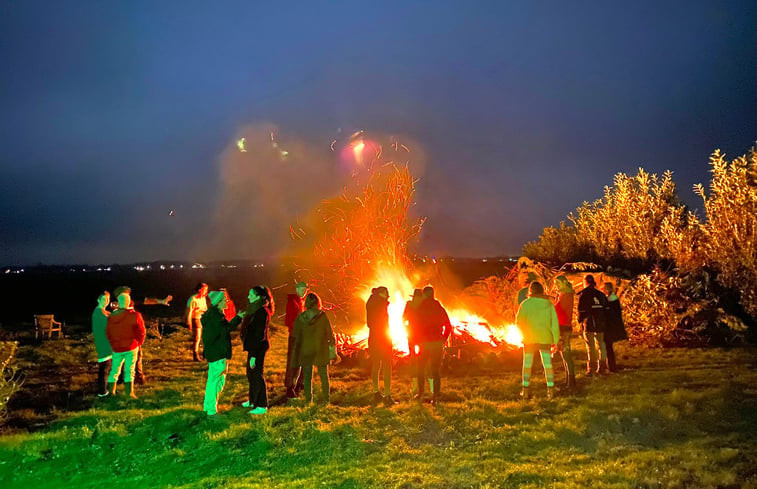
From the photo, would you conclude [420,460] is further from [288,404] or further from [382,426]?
[288,404]

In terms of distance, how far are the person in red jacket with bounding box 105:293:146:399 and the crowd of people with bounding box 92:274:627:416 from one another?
0.02m

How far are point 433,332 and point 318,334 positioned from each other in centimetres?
240

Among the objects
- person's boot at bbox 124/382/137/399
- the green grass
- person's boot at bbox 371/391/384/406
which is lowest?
the green grass

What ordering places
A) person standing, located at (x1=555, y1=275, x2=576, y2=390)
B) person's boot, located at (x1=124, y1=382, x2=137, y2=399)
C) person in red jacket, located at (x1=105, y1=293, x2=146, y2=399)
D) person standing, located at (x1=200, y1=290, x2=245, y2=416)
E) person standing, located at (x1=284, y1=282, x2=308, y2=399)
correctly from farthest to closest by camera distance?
person's boot, located at (x1=124, y1=382, x2=137, y2=399), person standing, located at (x1=284, y1=282, x2=308, y2=399), person standing, located at (x1=555, y1=275, x2=576, y2=390), person in red jacket, located at (x1=105, y1=293, x2=146, y2=399), person standing, located at (x1=200, y1=290, x2=245, y2=416)

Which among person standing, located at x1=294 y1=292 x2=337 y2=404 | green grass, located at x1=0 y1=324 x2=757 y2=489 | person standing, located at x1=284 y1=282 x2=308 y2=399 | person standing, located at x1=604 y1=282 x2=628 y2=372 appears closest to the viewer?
green grass, located at x1=0 y1=324 x2=757 y2=489

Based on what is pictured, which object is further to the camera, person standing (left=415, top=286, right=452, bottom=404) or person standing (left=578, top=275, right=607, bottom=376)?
person standing (left=578, top=275, right=607, bottom=376)

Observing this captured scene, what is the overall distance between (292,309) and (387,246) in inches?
298

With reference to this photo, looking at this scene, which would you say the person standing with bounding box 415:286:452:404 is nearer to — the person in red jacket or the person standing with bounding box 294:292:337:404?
the person standing with bounding box 294:292:337:404

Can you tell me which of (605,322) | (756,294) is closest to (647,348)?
(756,294)

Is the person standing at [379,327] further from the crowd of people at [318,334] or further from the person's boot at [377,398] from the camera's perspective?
the person's boot at [377,398]

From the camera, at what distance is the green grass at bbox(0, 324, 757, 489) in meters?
6.69

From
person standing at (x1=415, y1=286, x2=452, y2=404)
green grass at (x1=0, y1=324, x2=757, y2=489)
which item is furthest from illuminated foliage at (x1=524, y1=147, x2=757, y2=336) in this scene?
person standing at (x1=415, y1=286, x2=452, y2=404)

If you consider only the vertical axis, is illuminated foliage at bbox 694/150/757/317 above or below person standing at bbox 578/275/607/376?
above

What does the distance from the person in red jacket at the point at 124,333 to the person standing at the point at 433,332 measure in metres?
6.02
